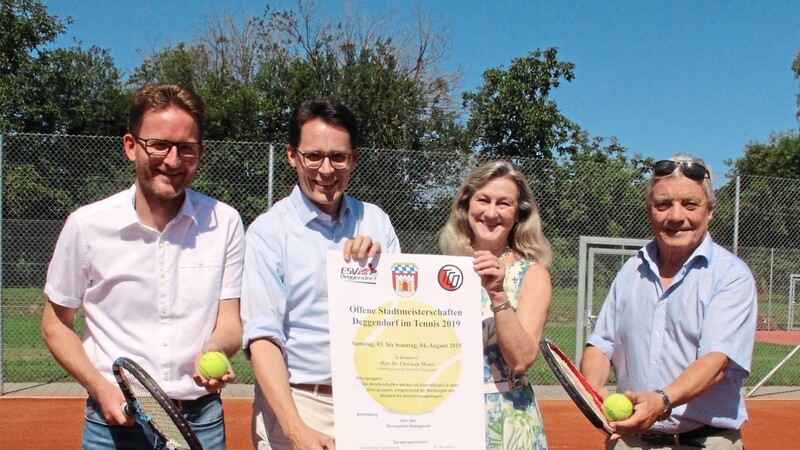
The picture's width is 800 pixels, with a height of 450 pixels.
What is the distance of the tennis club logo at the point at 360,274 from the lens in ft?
9.39

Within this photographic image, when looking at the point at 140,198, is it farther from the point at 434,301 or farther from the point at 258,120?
the point at 258,120

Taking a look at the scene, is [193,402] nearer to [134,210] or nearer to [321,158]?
[134,210]

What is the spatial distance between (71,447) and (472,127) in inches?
845

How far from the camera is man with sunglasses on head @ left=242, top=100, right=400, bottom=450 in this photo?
3000mm

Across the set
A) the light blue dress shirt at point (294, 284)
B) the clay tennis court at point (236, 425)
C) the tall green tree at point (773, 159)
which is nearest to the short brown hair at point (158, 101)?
the light blue dress shirt at point (294, 284)

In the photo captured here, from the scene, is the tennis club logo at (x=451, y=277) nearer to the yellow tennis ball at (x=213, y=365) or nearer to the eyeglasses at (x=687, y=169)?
the yellow tennis ball at (x=213, y=365)

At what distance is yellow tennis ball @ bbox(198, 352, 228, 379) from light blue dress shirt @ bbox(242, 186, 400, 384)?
122 mm

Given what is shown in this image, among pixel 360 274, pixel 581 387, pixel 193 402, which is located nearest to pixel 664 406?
pixel 581 387

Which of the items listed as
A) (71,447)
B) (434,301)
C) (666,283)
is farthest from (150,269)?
(71,447)

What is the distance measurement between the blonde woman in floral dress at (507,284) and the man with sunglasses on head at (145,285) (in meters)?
1.03

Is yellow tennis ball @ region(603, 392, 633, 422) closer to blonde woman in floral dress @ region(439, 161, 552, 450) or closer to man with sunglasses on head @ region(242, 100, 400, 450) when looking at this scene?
blonde woman in floral dress @ region(439, 161, 552, 450)

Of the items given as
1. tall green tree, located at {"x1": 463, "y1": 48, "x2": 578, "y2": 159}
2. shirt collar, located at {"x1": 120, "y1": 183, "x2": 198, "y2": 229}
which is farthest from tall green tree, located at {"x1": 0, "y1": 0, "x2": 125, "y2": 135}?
shirt collar, located at {"x1": 120, "y1": 183, "x2": 198, "y2": 229}

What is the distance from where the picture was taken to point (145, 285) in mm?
3104

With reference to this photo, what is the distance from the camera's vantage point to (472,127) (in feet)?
90.9
